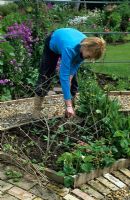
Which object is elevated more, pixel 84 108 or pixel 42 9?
pixel 42 9

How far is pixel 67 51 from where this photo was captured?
5.27 metres

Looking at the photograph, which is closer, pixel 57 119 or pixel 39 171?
pixel 39 171

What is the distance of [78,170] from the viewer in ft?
15.6

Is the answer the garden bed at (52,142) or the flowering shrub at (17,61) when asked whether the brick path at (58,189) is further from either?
the flowering shrub at (17,61)

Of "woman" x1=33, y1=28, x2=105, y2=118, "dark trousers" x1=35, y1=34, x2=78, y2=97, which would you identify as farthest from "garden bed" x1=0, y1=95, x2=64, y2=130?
"dark trousers" x1=35, y1=34, x2=78, y2=97

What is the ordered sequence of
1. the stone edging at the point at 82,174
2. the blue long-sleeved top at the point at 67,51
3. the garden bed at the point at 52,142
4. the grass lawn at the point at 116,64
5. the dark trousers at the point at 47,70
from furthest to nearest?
1. the grass lawn at the point at 116,64
2. the dark trousers at the point at 47,70
3. the blue long-sleeved top at the point at 67,51
4. the garden bed at the point at 52,142
5. the stone edging at the point at 82,174

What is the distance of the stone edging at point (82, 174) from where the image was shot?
4645 mm

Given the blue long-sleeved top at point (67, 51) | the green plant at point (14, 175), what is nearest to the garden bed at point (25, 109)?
the blue long-sleeved top at point (67, 51)

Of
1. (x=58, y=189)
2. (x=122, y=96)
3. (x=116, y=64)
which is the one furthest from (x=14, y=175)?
(x=116, y=64)

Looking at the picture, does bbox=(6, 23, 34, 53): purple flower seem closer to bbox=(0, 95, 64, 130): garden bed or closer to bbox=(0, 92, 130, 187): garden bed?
bbox=(0, 95, 64, 130): garden bed

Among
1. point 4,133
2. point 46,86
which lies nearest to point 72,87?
point 46,86

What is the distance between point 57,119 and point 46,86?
0.45 meters

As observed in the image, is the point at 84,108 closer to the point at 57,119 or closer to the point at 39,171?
the point at 57,119

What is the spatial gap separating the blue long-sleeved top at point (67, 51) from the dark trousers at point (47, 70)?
263 mm
